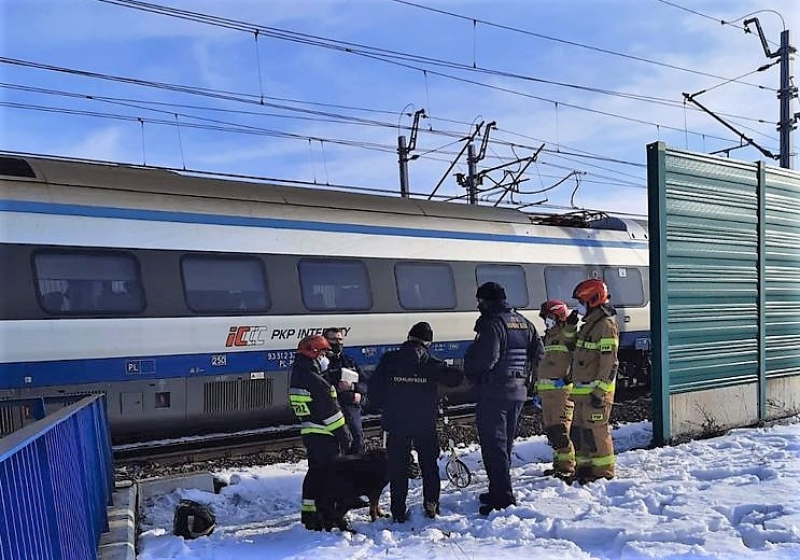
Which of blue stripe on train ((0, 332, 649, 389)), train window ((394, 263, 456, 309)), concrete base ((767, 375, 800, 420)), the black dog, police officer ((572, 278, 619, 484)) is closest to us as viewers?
→ the black dog

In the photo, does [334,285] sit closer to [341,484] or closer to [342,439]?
[342,439]

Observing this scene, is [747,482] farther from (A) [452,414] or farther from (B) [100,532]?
(A) [452,414]

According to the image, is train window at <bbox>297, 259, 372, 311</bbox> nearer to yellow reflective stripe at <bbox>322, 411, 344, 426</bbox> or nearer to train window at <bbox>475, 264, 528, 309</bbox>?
train window at <bbox>475, 264, 528, 309</bbox>

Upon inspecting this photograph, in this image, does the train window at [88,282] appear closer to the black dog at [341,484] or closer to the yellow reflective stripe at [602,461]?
the black dog at [341,484]

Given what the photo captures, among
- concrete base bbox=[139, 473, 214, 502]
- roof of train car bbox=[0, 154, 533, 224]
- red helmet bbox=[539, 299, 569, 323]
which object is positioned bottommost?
concrete base bbox=[139, 473, 214, 502]

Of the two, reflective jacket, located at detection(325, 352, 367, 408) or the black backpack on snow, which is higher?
reflective jacket, located at detection(325, 352, 367, 408)

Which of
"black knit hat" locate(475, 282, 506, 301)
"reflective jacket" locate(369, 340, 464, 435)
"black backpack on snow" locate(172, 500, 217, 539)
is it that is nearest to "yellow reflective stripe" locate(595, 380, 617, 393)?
"black knit hat" locate(475, 282, 506, 301)

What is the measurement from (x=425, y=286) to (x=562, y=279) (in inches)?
121

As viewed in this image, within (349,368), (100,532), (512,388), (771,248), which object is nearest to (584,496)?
(512,388)

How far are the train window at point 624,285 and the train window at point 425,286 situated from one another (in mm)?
3738

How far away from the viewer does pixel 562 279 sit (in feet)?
43.6

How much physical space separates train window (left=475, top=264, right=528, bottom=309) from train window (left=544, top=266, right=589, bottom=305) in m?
0.57

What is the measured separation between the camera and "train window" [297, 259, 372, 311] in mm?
10227

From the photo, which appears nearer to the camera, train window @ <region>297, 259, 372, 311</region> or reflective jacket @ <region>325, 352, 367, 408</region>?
reflective jacket @ <region>325, 352, 367, 408</region>
